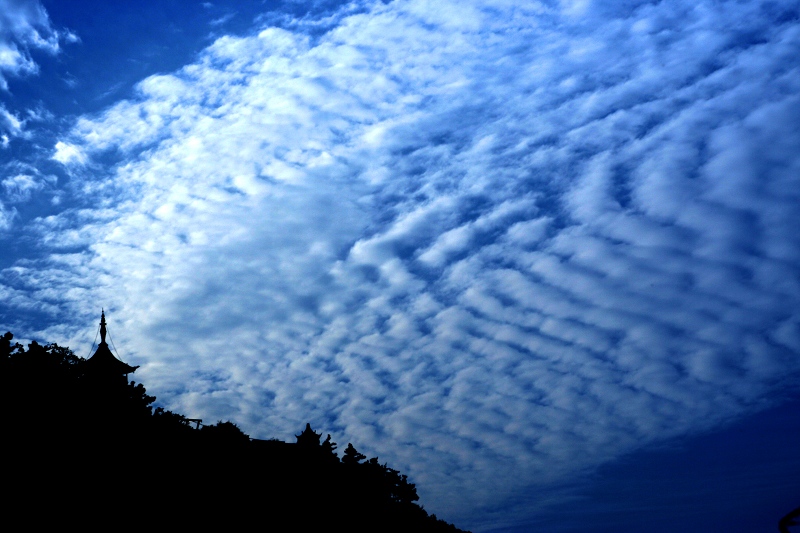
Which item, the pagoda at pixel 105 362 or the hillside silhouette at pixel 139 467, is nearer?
the hillside silhouette at pixel 139 467

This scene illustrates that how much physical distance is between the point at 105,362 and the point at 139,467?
2336 cm

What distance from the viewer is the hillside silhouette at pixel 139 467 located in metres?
13.2

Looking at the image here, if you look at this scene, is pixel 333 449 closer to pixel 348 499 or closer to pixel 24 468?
pixel 348 499

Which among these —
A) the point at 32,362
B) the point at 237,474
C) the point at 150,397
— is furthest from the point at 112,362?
the point at 32,362

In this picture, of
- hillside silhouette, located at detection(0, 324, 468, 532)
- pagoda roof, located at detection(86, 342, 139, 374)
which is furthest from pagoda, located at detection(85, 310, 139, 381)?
hillside silhouette, located at detection(0, 324, 468, 532)

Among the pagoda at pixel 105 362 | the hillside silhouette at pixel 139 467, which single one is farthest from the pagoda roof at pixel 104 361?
the hillside silhouette at pixel 139 467

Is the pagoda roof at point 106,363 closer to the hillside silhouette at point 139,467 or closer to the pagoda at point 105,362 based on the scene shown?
the pagoda at point 105,362

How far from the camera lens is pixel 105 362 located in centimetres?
3628

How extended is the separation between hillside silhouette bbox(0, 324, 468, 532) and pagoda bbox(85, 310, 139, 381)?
738 inches

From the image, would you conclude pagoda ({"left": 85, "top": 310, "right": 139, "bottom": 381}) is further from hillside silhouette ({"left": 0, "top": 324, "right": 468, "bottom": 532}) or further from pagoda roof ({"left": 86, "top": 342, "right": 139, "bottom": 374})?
hillside silhouette ({"left": 0, "top": 324, "right": 468, "bottom": 532})

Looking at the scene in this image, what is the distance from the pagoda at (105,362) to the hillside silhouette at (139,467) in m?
18.8

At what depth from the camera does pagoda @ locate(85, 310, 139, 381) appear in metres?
35.5

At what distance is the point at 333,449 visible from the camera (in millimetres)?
21547

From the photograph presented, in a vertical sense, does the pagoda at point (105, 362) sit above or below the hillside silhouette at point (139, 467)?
above
